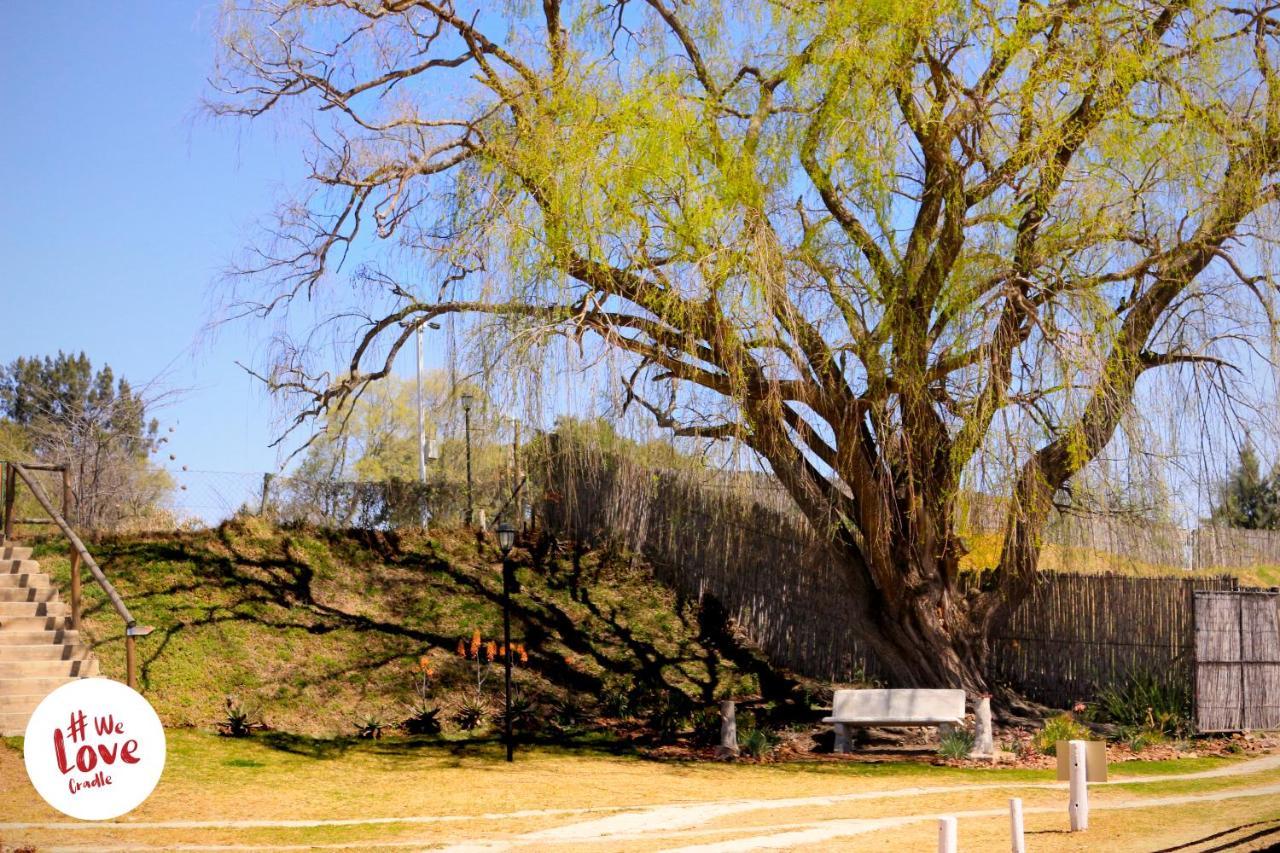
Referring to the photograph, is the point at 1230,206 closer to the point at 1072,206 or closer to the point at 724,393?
the point at 1072,206

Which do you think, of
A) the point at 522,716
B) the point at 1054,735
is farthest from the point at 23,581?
the point at 1054,735

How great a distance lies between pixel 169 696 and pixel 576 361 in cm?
676

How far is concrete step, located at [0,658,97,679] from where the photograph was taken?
43.3 feet

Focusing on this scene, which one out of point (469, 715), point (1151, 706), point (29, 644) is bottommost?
point (469, 715)

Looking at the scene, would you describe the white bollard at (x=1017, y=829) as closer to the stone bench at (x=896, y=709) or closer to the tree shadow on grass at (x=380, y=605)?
the stone bench at (x=896, y=709)

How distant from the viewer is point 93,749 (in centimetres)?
748

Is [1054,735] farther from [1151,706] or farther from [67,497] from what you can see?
[67,497]

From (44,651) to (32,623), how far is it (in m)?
0.59

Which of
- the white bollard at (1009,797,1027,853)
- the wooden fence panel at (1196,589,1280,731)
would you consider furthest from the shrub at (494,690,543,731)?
the white bollard at (1009,797,1027,853)

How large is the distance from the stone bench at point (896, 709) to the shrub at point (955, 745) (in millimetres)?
225

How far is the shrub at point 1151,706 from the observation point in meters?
14.1

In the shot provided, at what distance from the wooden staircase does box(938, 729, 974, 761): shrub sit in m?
9.07

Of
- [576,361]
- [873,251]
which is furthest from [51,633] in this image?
[873,251]

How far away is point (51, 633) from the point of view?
1394 cm
